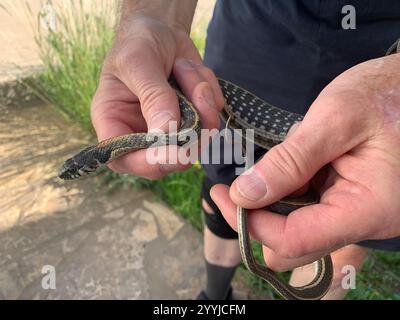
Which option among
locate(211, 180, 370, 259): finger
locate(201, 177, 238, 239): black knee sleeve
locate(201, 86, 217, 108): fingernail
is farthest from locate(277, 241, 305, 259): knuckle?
locate(201, 177, 238, 239): black knee sleeve

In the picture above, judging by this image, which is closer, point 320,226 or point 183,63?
point 320,226

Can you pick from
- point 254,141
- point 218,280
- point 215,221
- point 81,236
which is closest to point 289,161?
point 254,141

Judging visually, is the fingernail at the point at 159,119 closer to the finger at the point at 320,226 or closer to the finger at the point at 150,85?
the finger at the point at 150,85

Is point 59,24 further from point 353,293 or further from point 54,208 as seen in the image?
point 353,293

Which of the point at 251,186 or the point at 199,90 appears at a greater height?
the point at 199,90

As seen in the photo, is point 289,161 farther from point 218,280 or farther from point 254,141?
point 218,280

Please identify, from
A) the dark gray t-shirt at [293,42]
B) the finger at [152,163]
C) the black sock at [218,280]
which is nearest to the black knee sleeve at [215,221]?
the black sock at [218,280]
